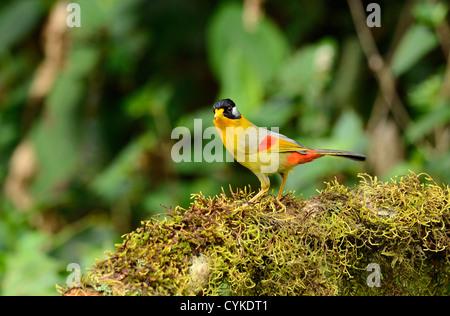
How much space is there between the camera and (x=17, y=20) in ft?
17.5

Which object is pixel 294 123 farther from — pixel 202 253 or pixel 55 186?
pixel 202 253

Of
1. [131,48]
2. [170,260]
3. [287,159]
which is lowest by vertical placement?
[170,260]

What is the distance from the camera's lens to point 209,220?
57.0 inches

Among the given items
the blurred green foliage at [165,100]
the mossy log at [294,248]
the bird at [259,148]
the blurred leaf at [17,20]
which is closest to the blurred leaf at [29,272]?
the blurred green foliage at [165,100]

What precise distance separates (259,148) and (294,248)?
427 millimetres

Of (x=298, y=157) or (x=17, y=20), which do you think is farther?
(x=17, y=20)

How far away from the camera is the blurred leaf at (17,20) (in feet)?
17.3

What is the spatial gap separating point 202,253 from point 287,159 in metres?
0.56

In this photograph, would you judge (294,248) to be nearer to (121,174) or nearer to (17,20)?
(121,174)

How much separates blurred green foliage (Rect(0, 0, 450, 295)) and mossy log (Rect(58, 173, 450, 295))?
1.60 m

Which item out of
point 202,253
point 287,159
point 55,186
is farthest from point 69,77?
point 202,253

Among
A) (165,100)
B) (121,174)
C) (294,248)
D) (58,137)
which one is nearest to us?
(294,248)

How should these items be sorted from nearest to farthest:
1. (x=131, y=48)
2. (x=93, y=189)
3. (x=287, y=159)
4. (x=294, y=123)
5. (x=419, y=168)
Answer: (x=287, y=159) → (x=419, y=168) → (x=294, y=123) → (x=93, y=189) → (x=131, y=48)

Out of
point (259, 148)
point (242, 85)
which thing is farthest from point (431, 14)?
point (259, 148)
